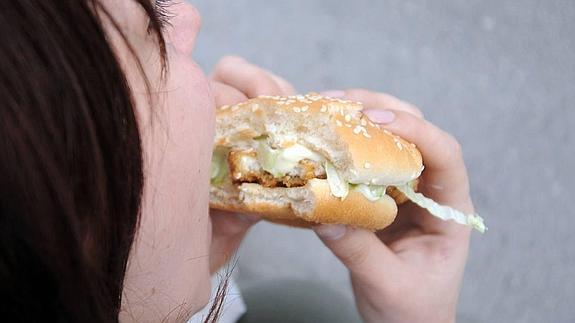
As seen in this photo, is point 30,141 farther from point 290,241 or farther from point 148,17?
point 290,241

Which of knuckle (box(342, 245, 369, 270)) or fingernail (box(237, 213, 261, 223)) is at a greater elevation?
knuckle (box(342, 245, 369, 270))

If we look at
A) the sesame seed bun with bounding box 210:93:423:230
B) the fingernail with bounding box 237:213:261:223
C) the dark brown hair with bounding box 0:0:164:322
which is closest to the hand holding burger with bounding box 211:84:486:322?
the sesame seed bun with bounding box 210:93:423:230

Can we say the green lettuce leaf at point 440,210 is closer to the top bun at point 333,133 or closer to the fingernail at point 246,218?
the top bun at point 333,133

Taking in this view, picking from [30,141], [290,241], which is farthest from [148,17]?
[290,241]

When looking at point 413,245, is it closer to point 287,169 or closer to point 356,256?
point 356,256

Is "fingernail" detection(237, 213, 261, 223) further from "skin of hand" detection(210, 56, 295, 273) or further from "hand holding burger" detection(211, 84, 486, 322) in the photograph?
"hand holding burger" detection(211, 84, 486, 322)

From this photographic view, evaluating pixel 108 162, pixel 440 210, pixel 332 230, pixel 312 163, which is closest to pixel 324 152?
pixel 312 163
